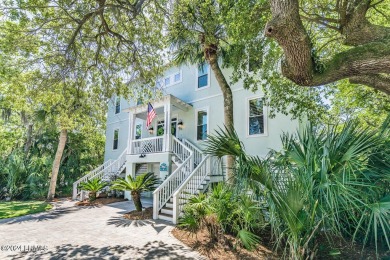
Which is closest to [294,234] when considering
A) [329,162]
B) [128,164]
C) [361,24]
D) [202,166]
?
[329,162]

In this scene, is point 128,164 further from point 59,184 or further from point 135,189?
point 59,184

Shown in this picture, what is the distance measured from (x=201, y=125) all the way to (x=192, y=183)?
4385 mm

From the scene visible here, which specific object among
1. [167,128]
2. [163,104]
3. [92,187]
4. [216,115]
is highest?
[163,104]

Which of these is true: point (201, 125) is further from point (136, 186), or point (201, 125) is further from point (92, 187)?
point (92, 187)

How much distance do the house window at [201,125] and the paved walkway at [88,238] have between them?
5820 mm

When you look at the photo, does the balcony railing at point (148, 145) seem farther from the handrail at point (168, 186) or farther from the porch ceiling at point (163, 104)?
the handrail at point (168, 186)

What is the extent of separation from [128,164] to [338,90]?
11.8 meters

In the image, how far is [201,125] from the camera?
42.4 ft

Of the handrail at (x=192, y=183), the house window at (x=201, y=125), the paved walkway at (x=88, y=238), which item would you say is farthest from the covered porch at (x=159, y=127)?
the paved walkway at (x=88, y=238)

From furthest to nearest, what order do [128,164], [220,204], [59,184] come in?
[59,184]
[128,164]
[220,204]

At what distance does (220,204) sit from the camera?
5.87 metres

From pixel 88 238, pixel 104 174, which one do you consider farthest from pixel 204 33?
pixel 104 174

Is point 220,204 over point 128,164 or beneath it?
beneath

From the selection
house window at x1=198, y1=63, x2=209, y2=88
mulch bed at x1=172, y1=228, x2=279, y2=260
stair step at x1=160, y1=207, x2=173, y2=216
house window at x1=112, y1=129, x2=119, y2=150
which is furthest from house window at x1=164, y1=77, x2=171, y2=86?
mulch bed at x1=172, y1=228, x2=279, y2=260
